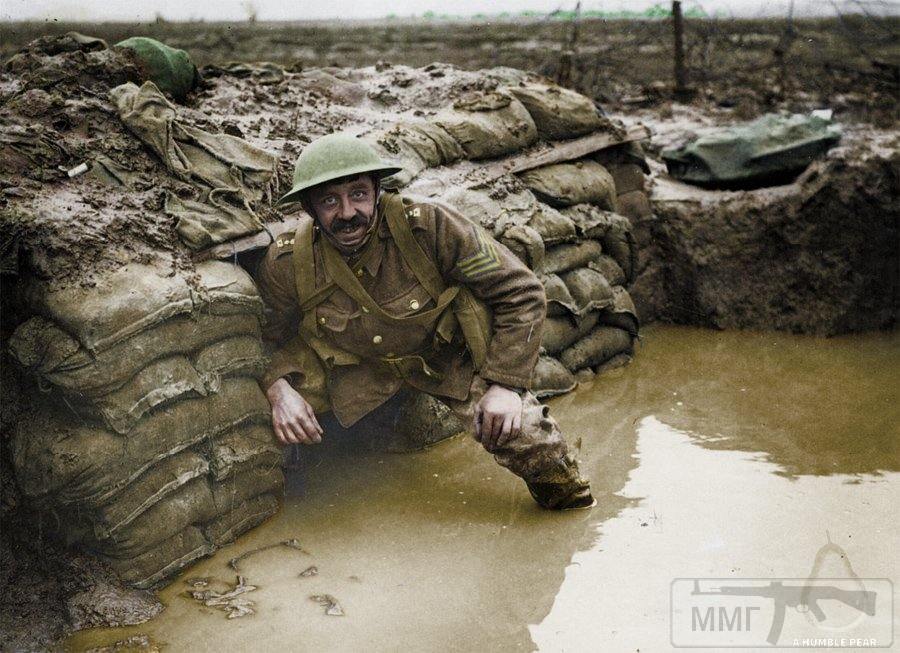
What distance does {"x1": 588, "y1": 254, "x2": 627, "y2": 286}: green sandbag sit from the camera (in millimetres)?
4715

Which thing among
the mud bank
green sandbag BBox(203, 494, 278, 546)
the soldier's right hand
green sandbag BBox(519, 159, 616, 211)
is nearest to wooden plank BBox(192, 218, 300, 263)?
the soldier's right hand

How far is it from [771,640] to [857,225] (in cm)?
349

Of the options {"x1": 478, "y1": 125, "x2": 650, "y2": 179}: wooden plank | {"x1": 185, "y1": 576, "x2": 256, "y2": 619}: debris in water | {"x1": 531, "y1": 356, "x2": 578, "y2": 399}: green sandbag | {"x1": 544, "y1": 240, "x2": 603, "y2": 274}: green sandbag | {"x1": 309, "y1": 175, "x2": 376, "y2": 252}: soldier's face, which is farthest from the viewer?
{"x1": 478, "y1": 125, "x2": 650, "y2": 179}: wooden plank

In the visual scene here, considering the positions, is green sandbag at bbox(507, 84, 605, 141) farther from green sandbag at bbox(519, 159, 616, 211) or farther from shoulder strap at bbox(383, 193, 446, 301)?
shoulder strap at bbox(383, 193, 446, 301)

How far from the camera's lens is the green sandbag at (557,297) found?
14.0 ft

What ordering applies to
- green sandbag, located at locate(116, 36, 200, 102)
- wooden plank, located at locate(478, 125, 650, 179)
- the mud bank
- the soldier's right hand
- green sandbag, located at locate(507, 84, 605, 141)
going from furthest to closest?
the mud bank, green sandbag, located at locate(507, 84, 605, 141), wooden plank, located at locate(478, 125, 650, 179), green sandbag, located at locate(116, 36, 200, 102), the soldier's right hand

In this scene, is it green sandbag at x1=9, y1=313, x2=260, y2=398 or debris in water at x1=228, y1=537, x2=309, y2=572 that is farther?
debris in water at x1=228, y1=537, x2=309, y2=572

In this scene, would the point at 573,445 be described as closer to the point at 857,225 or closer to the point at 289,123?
the point at 289,123

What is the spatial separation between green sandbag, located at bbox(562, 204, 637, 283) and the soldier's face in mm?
1852

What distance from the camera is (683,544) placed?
288cm

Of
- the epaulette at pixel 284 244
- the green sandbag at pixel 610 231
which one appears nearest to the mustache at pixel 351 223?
the epaulette at pixel 284 244

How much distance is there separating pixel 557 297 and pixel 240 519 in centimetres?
192

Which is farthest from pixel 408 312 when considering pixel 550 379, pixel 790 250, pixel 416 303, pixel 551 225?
pixel 790 250

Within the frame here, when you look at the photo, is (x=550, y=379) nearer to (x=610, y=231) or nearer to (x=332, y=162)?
(x=610, y=231)
